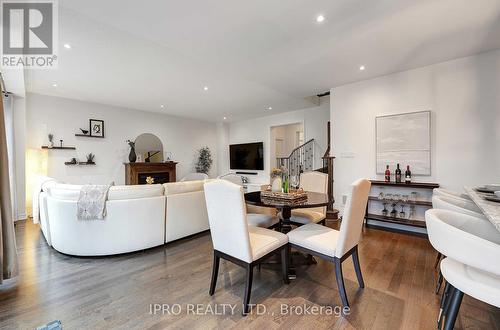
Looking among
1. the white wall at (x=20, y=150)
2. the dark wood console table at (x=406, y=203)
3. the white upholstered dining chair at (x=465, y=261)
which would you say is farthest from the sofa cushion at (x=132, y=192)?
the dark wood console table at (x=406, y=203)

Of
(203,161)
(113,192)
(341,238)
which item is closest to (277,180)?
(341,238)

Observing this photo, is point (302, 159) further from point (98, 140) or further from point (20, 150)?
point (20, 150)

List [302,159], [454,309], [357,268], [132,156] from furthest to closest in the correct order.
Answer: [302,159] < [132,156] < [357,268] < [454,309]

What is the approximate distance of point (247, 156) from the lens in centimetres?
813

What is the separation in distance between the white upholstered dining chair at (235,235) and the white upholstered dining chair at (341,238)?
19 cm

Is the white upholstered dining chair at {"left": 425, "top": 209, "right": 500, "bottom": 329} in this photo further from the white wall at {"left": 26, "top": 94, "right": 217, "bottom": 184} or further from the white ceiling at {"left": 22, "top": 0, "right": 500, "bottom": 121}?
the white wall at {"left": 26, "top": 94, "right": 217, "bottom": 184}

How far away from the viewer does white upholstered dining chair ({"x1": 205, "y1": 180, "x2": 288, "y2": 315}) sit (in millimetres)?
1745

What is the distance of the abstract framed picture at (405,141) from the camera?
357 centimetres

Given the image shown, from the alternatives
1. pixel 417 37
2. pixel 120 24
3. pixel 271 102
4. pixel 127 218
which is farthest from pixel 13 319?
pixel 271 102

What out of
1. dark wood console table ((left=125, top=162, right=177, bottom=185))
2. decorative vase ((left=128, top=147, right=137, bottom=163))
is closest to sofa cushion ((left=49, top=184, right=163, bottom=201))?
dark wood console table ((left=125, top=162, right=177, bottom=185))

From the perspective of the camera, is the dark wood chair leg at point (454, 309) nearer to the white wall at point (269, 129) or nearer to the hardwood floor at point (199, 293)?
the hardwood floor at point (199, 293)

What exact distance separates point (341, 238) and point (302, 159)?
199 inches

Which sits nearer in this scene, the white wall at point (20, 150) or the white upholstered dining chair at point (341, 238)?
the white upholstered dining chair at point (341, 238)

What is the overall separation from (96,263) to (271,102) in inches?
196
